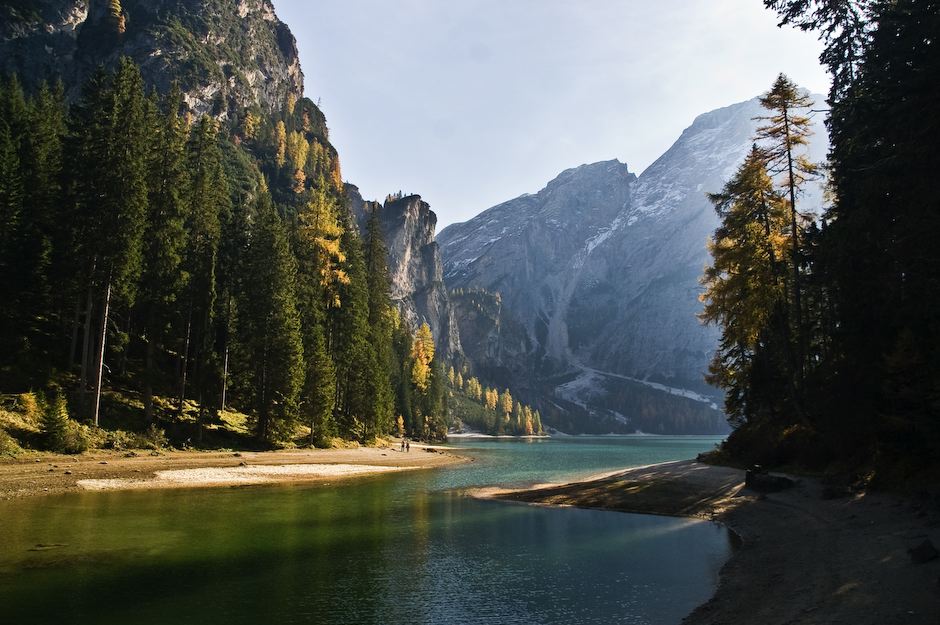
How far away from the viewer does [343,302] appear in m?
62.7

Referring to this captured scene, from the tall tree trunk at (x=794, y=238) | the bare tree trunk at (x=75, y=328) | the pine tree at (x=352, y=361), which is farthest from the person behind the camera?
the pine tree at (x=352, y=361)

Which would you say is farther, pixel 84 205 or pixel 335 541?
pixel 84 205

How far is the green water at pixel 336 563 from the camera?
12625mm

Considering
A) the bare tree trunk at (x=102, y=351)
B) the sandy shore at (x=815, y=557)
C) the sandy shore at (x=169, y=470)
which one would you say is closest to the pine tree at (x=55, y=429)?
the sandy shore at (x=169, y=470)

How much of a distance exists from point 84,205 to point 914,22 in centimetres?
4284

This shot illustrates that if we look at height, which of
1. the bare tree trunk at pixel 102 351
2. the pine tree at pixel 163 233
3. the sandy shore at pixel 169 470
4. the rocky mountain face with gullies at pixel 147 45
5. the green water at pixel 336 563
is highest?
the rocky mountain face with gullies at pixel 147 45

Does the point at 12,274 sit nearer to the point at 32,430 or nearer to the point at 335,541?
the point at 32,430

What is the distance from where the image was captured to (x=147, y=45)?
148500 millimetres

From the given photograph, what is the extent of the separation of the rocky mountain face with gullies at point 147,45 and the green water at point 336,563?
438 feet

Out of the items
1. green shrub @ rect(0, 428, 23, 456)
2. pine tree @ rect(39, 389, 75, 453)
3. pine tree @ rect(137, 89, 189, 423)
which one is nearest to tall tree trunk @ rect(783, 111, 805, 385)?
pine tree @ rect(39, 389, 75, 453)

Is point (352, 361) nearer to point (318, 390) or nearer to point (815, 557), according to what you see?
point (318, 390)

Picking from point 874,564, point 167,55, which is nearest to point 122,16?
point 167,55

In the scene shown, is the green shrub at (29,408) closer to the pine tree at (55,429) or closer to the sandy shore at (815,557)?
the pine tree at (55,429)

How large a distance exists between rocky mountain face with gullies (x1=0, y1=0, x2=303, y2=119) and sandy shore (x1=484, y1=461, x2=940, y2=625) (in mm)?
145287
